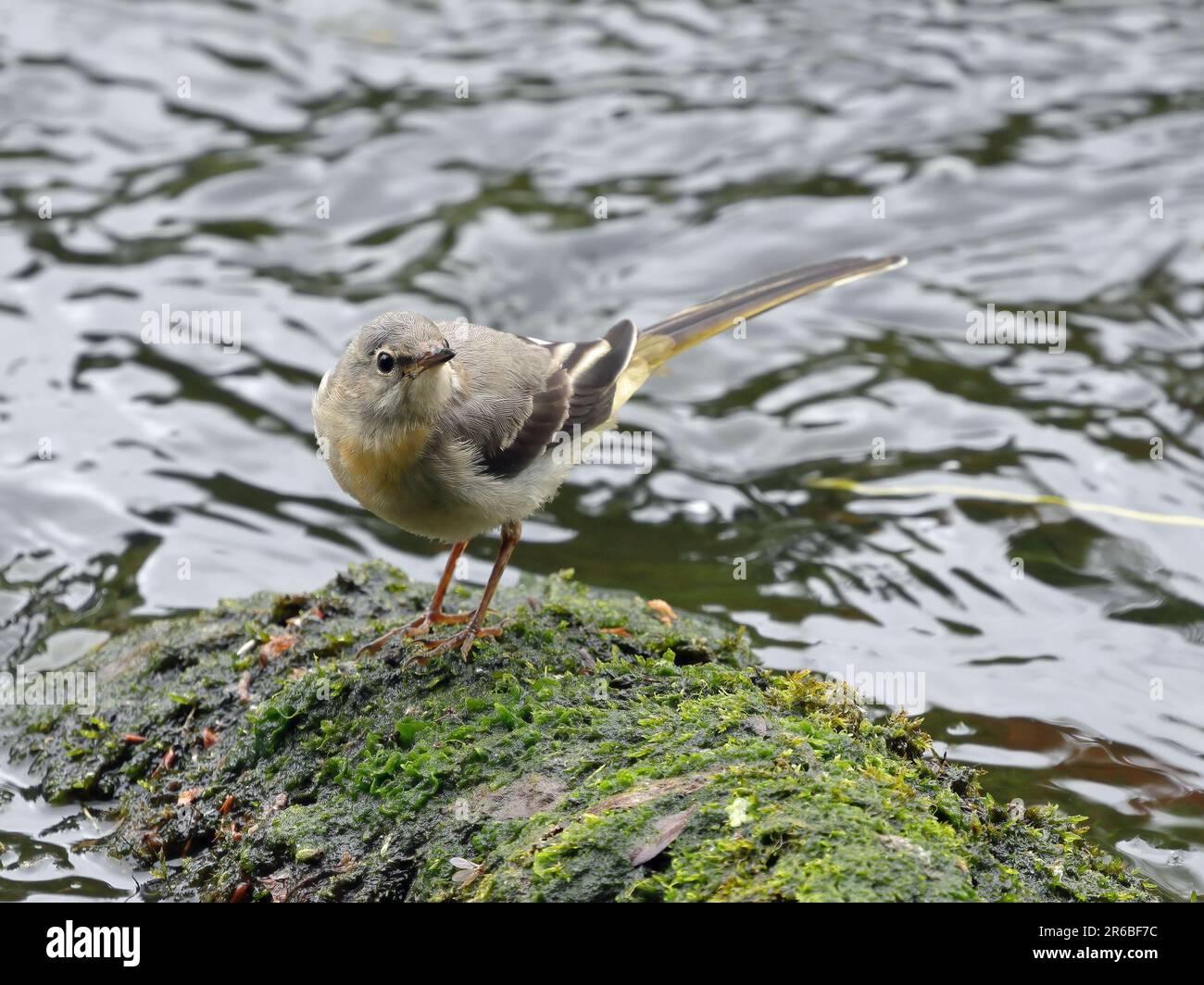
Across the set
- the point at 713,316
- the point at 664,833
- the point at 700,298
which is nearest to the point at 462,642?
the point at 664,833

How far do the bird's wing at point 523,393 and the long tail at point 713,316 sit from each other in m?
0.22

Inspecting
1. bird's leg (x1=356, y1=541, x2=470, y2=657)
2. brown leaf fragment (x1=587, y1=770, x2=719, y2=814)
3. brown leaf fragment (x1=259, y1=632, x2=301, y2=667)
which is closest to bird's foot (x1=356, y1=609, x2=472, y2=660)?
bird's leg (x1=356, y1=541, x2=470, y2=657)

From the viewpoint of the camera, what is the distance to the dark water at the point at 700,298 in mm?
7809

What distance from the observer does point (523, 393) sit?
6.24 metres

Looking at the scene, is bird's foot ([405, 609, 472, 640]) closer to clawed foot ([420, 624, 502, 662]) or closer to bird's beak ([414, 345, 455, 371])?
clawed foot ([420, 624, 502, 662])

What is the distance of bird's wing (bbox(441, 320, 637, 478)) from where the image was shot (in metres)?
5.84

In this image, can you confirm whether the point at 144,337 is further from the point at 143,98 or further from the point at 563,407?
the point at 563,407

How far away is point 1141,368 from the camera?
1052cm

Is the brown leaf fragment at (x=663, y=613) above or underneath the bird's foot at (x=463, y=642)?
underneath

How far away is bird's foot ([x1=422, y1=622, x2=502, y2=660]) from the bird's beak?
113 centimetres

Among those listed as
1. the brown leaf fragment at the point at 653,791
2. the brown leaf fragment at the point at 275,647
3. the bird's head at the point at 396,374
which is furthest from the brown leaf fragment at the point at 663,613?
the brown leaf fragment at the point at 653,791

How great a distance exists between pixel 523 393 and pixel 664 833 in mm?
2750

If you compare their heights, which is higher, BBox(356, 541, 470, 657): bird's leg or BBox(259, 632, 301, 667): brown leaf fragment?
BBox(356, 541, 470, 657): bird's leg

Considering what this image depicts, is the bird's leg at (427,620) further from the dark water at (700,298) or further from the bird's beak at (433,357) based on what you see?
the dark water at (700,298)
